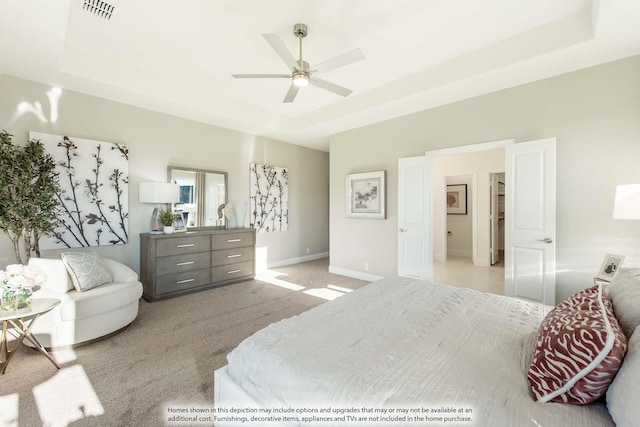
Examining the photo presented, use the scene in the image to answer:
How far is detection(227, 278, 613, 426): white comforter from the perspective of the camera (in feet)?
3.08

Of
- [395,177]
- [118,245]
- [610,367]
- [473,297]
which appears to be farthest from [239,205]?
[610,367]

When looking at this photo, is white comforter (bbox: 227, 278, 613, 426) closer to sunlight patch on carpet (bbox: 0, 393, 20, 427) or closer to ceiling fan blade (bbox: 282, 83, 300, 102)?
sunlight patch on carpet (bbox: 0, 393, 20, 427)

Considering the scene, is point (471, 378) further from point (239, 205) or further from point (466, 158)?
point (466, 158)

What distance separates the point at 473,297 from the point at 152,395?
2.26 meters

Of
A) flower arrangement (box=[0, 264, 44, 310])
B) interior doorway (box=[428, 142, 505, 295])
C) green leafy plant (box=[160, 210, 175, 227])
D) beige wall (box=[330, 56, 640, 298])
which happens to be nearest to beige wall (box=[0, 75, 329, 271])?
green leafy plant (box=[160, 210, 175, 227])

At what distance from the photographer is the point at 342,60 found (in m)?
2.46

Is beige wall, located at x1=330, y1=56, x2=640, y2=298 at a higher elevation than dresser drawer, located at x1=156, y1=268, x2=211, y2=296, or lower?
higher

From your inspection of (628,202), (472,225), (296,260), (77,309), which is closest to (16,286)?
(77,309)

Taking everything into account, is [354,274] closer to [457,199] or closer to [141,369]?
[141,369]

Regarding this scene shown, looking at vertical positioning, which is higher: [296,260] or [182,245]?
[182,245]

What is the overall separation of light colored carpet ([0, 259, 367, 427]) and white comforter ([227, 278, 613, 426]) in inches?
36.8

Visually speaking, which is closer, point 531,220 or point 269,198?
point 531,220

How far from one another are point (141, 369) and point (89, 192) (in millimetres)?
2479

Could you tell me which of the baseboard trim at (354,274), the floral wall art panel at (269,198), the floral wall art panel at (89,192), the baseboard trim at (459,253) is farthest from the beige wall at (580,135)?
the floral wall art panel at (89,192)
